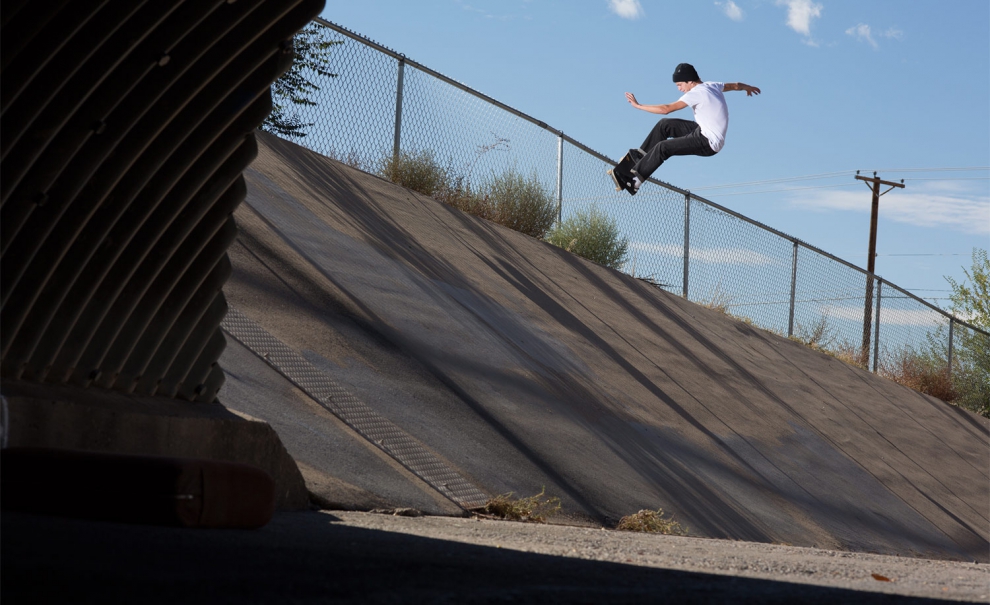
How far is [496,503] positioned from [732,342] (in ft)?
35.8

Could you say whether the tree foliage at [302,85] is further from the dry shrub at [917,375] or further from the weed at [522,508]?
the dry shrub at [917,375]

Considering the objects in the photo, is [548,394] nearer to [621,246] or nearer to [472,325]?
[472,325]

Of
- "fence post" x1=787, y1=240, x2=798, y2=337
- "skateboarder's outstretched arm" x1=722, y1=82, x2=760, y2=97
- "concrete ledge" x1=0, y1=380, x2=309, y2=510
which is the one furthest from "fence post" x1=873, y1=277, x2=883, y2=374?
"concrete ledge" x1=0, y1=380, x2=309, y2=510

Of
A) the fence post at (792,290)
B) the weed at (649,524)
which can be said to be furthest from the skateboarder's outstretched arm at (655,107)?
the weed at (649,524)

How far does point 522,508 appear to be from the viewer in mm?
7777

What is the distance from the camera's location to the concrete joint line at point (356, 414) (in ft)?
25.0

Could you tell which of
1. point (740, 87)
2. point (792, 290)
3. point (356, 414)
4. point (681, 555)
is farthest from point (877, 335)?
point (681, 555)

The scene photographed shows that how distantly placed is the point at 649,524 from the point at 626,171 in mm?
9195

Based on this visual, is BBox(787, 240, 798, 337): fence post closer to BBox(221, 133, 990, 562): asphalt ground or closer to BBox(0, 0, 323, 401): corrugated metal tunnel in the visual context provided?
BBox(221, 133, 990, 562): asphalt ground

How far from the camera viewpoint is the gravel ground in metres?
4.81

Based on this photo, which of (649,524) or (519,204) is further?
(519,204)

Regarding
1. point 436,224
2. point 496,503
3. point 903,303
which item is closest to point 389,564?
point 496,503

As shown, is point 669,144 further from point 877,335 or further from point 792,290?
point 877,335

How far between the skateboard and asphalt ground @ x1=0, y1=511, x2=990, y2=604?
11.1 meters
